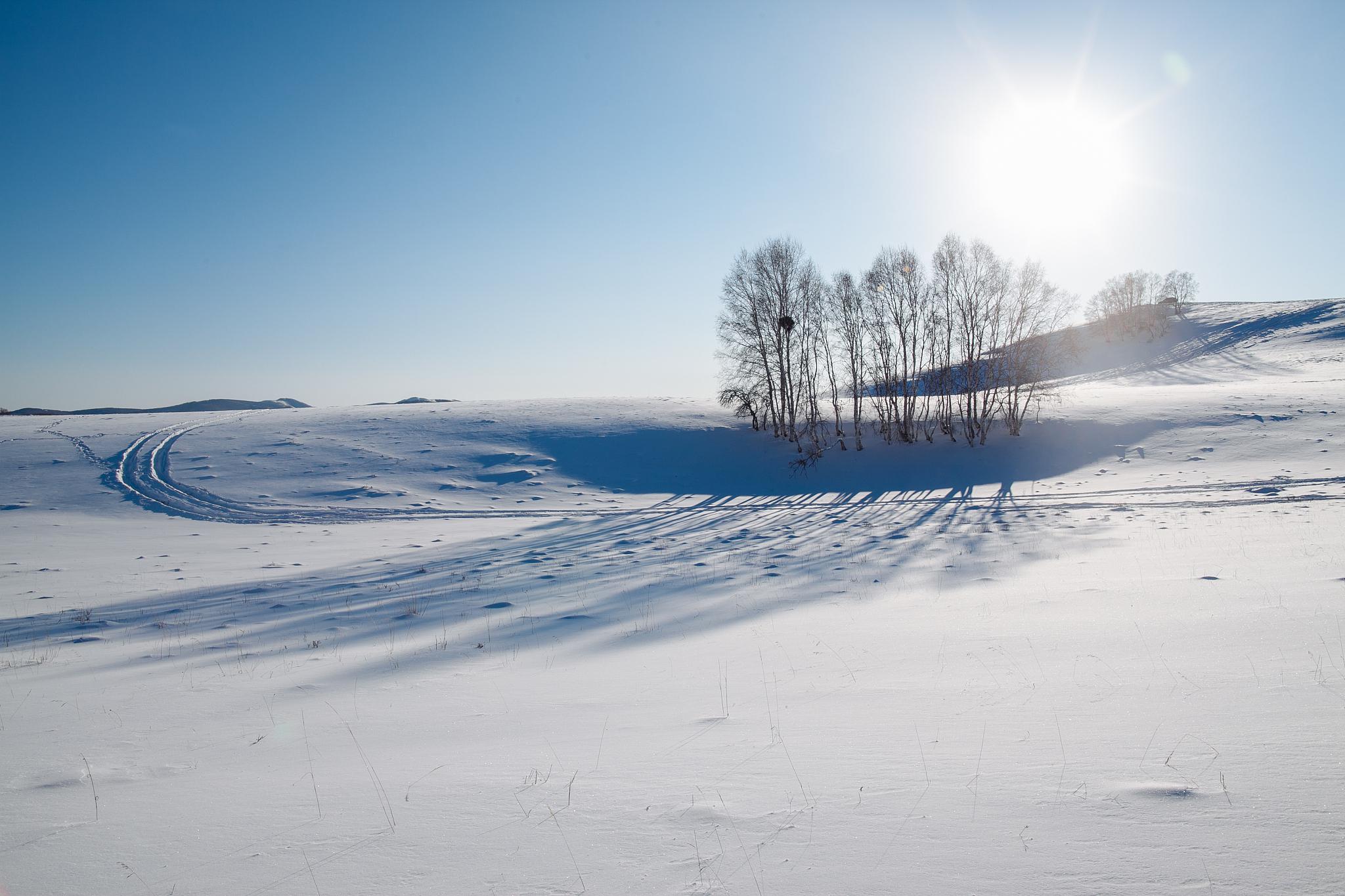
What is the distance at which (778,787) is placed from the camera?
3342 millimetres

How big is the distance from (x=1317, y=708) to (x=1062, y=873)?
260cm

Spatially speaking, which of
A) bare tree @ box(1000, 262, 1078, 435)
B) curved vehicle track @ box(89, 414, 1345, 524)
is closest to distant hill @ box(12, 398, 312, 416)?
curved vehicle track @ box(89, 414, 1345, 524)

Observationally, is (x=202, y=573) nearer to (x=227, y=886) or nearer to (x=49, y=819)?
(x=49, y=819)

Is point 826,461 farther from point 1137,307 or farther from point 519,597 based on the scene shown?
point 1137,307

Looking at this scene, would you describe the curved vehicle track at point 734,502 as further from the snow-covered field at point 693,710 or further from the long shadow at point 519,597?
the long shadow at point 519,597

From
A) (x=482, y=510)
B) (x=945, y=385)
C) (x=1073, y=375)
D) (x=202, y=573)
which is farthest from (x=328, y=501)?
(x=1073, y=375)

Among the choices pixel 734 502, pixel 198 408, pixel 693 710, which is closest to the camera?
pixel 693 710

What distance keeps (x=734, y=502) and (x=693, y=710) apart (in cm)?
2107

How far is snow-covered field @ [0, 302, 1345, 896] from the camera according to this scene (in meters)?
2.73

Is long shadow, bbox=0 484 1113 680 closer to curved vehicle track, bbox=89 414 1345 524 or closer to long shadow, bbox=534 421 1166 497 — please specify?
curved vehicle track, bbox=89 414 1345 524

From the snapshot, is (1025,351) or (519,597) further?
(1025,351)

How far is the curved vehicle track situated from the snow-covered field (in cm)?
158

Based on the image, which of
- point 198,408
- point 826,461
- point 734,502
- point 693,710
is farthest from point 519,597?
point 198,408

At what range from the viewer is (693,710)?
4785mm
